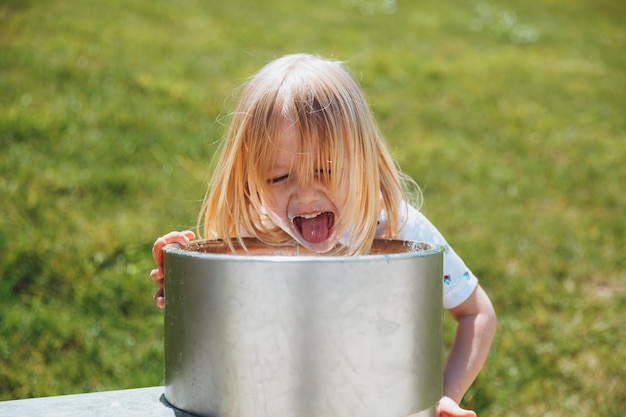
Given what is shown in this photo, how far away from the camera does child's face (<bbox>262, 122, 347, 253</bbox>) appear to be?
5.04 feet

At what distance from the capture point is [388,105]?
5.16m

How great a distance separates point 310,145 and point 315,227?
186mm

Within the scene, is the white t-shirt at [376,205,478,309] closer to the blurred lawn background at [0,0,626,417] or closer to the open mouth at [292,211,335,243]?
the open mouth at [292,211,335,243]

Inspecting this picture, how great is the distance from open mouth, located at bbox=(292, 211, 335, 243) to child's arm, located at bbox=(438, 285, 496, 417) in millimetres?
350

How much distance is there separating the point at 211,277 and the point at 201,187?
8.72 feet

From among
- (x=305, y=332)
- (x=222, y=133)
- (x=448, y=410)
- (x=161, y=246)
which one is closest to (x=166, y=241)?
(x=161, y=246)

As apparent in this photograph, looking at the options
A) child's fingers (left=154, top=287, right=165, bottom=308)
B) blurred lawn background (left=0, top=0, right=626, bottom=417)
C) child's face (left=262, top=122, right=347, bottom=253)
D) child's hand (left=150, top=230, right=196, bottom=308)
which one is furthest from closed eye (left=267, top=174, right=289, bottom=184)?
blurred lawn background (left=0, top=0, right=626, bottom=417)

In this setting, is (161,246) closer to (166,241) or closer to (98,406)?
(166,241)

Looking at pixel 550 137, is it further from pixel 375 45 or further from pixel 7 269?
pixel 7 269

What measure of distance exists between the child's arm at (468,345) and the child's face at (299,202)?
1.15 feet

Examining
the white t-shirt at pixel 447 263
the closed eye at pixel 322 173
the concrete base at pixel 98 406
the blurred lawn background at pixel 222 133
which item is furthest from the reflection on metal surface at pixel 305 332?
the blurred lawn background at pixel 222 133

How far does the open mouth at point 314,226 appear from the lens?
A: 63.5 inches

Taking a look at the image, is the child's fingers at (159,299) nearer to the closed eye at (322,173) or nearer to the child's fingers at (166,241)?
the child's fingers at (166,241)

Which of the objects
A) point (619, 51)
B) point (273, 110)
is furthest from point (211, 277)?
point (619, 51)
